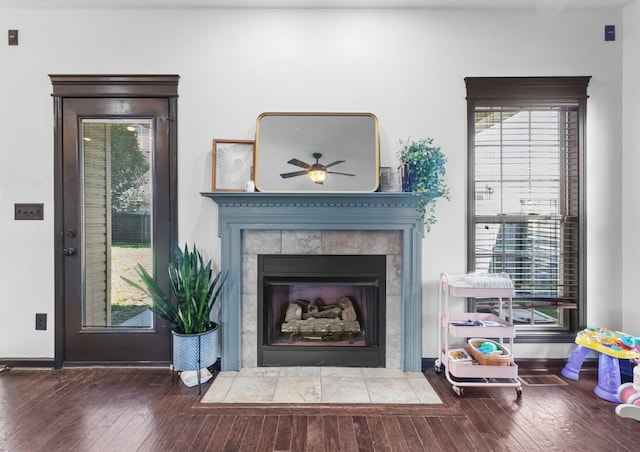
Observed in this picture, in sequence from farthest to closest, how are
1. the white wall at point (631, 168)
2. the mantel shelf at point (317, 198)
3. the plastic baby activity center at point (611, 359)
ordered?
1. the white wall at point (631, 168)
2. the mantel shelf at point (317, 198)
3. the plastic baby activity center at point (611, 359)

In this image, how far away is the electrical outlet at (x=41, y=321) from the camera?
2.79 m

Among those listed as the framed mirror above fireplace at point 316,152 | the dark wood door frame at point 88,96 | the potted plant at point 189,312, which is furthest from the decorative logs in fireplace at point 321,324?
the dark wood door frame at point 88,96

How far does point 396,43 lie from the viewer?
2764 millimetres

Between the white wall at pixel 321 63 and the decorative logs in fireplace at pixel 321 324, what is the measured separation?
1.25 meters

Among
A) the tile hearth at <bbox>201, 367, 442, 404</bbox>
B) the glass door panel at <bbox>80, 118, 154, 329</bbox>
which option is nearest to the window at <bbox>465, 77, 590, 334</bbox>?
the tile hearth at <bbox>201, 367, 442, 404</bbox>

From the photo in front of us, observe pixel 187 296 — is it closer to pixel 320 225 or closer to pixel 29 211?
pixel 320 225

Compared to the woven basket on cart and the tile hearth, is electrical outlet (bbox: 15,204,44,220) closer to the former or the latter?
the tile hearth

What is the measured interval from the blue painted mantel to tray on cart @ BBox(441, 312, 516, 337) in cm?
25

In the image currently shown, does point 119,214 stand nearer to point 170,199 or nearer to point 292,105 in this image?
point 170,199

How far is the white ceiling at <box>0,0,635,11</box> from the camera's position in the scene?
2682mm

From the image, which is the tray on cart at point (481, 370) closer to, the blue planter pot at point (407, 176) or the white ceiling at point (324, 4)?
the blue planter pot at point (407, 176)

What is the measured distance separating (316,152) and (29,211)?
2.30 m

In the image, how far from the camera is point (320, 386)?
8.01 feet

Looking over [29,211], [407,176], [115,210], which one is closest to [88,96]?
[115,210]
